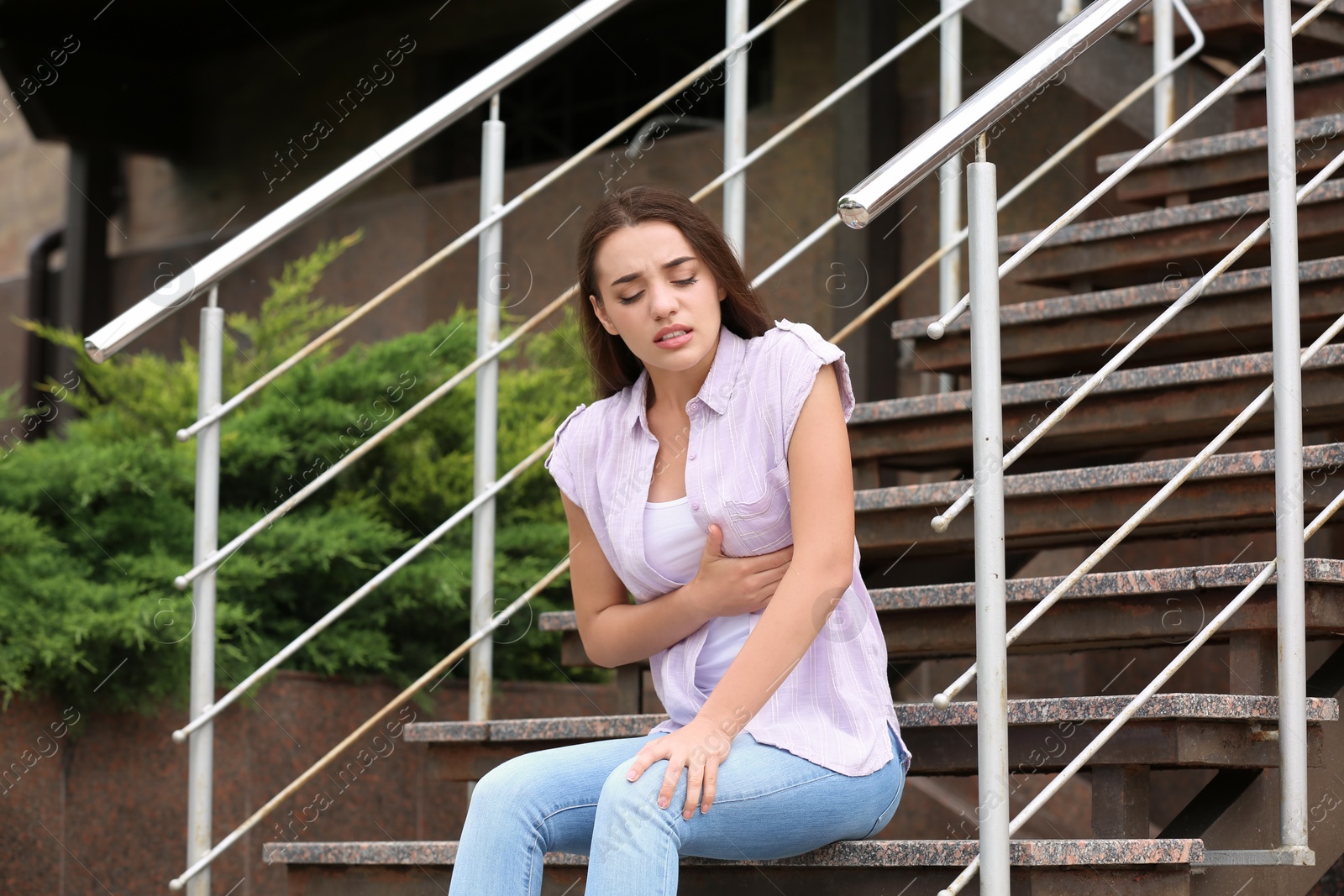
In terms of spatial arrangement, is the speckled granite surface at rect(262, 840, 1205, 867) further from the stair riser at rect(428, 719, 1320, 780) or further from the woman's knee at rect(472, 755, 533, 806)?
the woman's knee at rect(472, 755, 533, 806)

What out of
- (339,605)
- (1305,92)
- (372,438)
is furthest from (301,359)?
(1305,92)

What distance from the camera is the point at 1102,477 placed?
266 centimetres

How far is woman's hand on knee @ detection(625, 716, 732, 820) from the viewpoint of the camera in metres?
1.85

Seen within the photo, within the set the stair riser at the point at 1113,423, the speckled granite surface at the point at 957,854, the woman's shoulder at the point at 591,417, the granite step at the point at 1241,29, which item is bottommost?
the speckled granite surface at the point at 957,854

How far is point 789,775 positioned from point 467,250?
13.7ft

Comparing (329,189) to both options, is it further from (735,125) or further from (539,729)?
(539,729)

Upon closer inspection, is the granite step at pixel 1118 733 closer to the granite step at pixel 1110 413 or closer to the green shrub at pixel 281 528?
the granite step at pixel 1110 413

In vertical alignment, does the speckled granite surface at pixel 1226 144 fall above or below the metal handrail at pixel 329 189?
above

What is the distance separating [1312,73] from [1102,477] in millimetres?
1548

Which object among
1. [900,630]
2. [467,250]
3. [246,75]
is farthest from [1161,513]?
[246,75]

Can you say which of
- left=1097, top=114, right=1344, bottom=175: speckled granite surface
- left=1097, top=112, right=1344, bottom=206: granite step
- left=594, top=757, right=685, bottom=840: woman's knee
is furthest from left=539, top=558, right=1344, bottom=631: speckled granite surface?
left=1097, top=112, right=1344, bottom=206: granite step

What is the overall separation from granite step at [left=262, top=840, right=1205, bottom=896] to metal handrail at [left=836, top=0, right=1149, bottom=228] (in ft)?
2.56

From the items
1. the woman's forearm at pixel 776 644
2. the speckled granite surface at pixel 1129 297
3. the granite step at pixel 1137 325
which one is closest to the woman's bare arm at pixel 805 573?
the woman's forearm at pixel 776 644

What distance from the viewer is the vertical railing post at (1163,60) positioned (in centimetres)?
375
